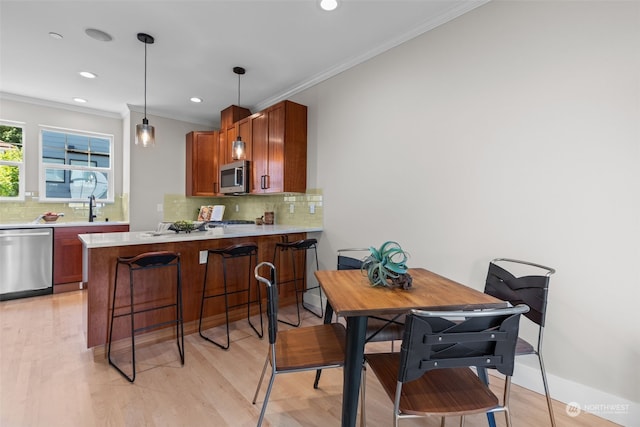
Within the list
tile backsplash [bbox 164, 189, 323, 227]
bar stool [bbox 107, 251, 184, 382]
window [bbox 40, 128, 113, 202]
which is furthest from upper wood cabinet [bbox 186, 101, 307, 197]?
window [bbox 40, 128, 113, 202]

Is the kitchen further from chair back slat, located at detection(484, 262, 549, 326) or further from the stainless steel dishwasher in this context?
→ the stainless steel dishwasher

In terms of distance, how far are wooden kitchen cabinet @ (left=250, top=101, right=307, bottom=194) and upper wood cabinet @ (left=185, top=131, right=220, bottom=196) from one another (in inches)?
53.2

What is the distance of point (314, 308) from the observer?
11.4 ft

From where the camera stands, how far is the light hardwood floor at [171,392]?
1666 millimetres

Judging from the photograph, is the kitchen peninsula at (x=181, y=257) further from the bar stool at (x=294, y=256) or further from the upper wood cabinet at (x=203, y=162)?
the upper wood cabinet at (x=203, y=162)

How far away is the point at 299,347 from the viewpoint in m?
1.55

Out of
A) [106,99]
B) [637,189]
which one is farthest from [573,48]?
[106,99]

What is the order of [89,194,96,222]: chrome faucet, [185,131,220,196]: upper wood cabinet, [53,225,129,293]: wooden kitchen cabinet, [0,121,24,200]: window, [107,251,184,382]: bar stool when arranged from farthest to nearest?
[185,131,220,196]: upper wood cabinet < [89,194,96,222]: chrome faucet < [0,121,24,200]: window < [53,225,129,293]: wooden kitchen cabinet < [107,251,184,382]: bar stool

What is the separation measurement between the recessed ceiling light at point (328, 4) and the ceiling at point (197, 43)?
0.18 feet

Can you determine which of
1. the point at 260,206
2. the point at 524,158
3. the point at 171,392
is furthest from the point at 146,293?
the point at 524,158

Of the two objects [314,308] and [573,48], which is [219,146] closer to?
[314,308]

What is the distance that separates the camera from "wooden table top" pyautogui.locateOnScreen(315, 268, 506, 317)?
1.23 m

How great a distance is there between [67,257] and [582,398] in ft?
17.8

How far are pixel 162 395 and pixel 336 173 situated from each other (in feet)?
8.00
